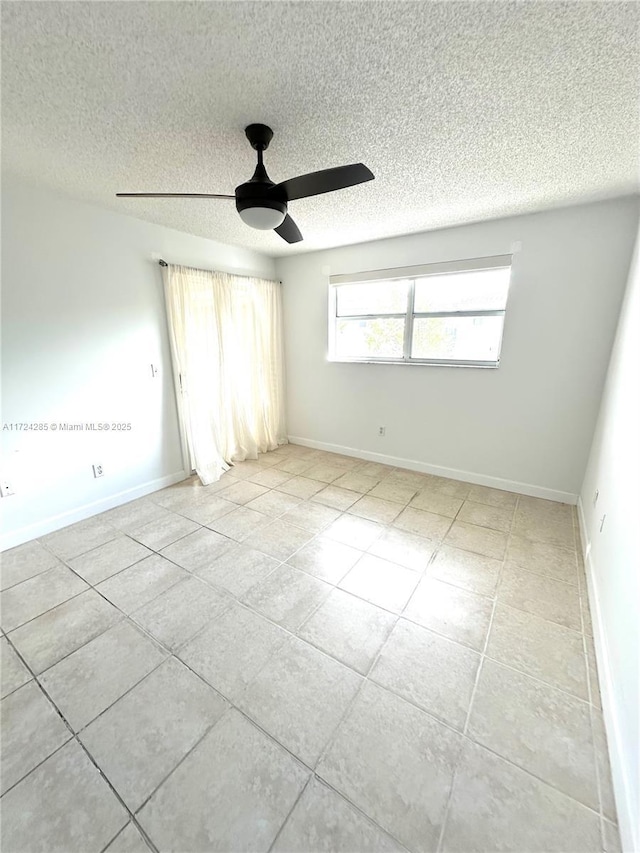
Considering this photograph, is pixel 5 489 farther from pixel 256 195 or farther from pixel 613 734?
pixel 613 734

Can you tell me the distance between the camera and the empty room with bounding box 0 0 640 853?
41.0 inches

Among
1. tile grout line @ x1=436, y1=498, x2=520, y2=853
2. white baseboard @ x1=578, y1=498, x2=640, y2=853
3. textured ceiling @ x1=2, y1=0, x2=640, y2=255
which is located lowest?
tile grout line @ x1=436, y1=498, x2=520, y2=853

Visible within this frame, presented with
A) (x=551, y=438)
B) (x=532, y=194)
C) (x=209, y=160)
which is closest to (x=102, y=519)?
(x=209, y=160)

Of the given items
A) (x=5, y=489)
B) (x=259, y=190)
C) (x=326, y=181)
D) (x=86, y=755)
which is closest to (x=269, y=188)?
(x=259, y=190)

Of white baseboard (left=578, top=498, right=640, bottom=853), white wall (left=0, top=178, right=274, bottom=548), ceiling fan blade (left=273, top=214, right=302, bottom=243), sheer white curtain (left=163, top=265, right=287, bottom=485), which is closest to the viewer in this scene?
white baseboard (left=578, top=498, right=640, bottom=853)

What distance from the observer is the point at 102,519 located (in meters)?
2.64

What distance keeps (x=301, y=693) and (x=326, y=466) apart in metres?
2.50

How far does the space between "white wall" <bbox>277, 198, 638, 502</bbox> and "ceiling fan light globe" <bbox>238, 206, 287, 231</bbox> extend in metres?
1.97

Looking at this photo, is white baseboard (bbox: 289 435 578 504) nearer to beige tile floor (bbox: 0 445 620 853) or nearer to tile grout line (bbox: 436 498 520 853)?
beige tile floor (bbox: 0 445 620 853)

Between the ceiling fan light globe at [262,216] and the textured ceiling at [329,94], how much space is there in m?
0.37

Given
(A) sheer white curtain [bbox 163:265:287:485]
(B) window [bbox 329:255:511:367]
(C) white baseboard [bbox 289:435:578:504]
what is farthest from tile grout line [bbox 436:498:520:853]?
(A) sheer white curtain [bbox 163:265:287:485]

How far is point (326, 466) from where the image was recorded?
12.3ft

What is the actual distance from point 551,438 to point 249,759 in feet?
9.87

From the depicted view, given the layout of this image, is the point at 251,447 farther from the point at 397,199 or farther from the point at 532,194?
the point at 532,194
